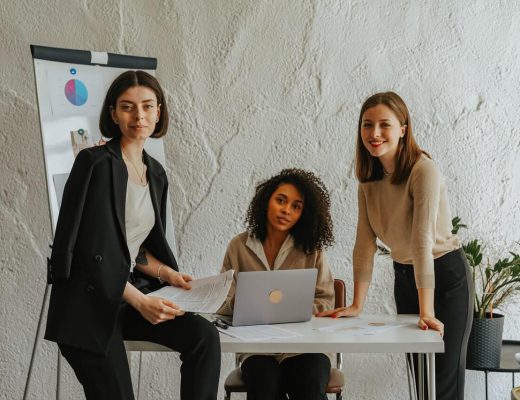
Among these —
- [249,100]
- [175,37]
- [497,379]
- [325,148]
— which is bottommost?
[497,379]

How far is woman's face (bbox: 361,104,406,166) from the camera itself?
2395 mm

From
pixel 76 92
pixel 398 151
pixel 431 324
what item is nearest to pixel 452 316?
pixel 431 324

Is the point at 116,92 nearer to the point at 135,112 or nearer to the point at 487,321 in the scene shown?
the point at 135,112

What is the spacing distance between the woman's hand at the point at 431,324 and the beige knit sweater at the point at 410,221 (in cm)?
10

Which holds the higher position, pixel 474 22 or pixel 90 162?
pixel 474 22

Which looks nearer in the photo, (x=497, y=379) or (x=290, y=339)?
(x=290, y=339)

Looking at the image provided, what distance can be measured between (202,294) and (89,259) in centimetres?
36

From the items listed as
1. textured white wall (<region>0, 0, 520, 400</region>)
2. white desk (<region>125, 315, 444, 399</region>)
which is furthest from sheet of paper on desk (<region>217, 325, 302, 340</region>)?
textured white wall (<region>0, 0, 520, 400</region>)

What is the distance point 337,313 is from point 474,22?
1657mm

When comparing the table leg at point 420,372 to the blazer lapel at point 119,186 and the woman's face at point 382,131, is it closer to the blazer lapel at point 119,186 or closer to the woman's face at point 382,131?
the woman's face at point 382,131

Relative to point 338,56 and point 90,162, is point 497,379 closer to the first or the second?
point 338,56

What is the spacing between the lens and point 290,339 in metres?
2.17

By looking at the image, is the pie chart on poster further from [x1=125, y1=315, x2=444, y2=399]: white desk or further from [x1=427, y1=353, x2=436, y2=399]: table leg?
[x1=427, y1=353, x2=436, y2=399]: table leg

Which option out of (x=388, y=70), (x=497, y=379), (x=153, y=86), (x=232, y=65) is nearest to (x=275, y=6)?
(x=232, y=65)
